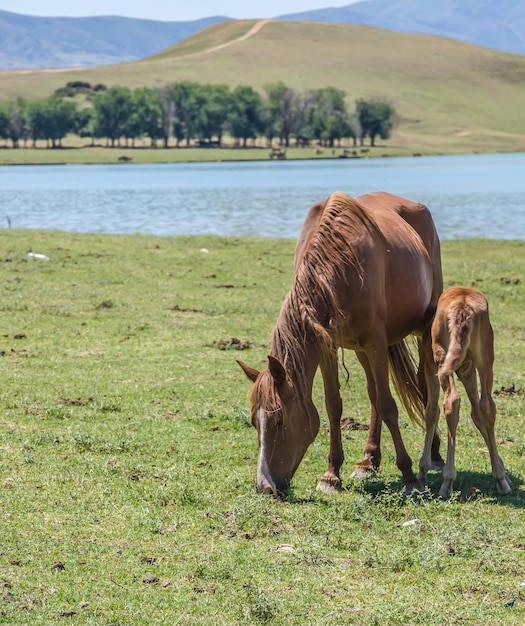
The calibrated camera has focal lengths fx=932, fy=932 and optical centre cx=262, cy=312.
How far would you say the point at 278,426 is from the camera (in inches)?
261

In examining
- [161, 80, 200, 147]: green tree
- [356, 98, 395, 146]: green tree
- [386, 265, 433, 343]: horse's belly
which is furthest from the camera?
[356, 98, 395, 146]: green tree

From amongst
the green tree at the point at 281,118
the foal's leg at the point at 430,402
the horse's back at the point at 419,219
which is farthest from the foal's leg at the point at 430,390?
the green tree at the point at 281,118

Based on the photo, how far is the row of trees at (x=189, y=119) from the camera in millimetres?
133750

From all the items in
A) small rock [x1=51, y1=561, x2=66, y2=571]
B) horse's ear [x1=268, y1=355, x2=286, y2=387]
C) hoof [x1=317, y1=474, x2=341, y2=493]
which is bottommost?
hoof [x1=317, y1=474, x2=341, y2=493]

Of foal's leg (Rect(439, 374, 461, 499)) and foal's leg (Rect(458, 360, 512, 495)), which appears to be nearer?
foal's leg (Rect(439, 374, 461, 499))

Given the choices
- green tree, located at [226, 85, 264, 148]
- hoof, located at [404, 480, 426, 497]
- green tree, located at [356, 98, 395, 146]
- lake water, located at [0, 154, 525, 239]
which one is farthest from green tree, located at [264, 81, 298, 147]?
hoof, located at [404, 480, 426, 497]

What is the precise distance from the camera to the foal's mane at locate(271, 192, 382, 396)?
6.78m

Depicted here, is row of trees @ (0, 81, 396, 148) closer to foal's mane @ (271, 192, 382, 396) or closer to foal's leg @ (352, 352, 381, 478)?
foal's leg @ (352, 352, 381, 478)

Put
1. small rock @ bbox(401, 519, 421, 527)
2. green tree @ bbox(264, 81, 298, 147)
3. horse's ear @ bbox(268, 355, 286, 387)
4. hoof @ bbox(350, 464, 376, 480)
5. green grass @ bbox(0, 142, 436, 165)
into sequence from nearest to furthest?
1. small rock @ bbox(401, 519, 421, 527)
2. horse's ear @ bbox(268, 355, 286, 387)
3. hoof @ bbox(350, 464, 376, 480)
4. green grass @ bbox(0, 142, 436, 165)
5. green tree @ bbox(264, 81, 298, 147)

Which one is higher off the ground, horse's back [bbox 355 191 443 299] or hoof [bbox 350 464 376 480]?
horse's back [bbox 355 191 443 299]

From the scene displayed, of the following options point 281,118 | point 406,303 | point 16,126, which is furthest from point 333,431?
point 281,118

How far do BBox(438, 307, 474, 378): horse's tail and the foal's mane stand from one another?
2.61 feet

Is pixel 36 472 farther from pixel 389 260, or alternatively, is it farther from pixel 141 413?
pixel 389 260

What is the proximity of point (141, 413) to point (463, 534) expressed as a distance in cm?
440
